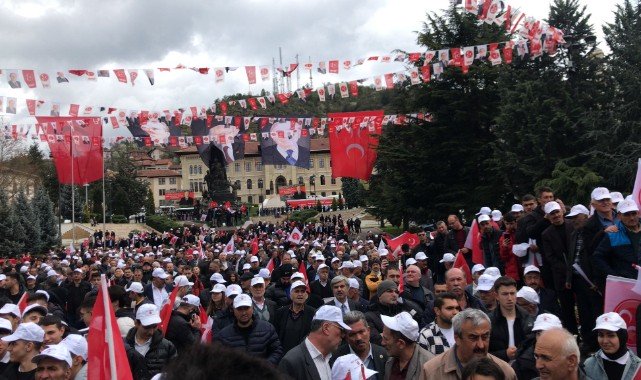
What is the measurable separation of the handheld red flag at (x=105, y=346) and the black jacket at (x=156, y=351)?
1806 millimetres

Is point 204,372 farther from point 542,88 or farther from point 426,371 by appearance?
point 542,88

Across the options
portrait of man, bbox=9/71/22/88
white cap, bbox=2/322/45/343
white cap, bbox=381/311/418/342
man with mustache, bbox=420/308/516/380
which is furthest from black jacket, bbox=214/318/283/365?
portrait of man, bbox=9/71/22/88

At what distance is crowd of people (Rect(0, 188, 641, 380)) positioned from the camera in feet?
15.6

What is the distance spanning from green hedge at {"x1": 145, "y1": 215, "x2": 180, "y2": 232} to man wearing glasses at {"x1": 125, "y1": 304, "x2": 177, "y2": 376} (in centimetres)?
5664

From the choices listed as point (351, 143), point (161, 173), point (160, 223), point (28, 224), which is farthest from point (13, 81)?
point (161, 173)

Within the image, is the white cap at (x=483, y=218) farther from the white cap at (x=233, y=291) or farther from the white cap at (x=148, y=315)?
the white cap at (x=148, y=315)

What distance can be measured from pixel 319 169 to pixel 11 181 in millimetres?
58504

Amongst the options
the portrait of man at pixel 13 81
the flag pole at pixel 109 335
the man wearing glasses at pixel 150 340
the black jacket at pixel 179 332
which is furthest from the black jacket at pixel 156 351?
the portrait of man at pixel 13 81

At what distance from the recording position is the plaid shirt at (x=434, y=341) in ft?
19.2

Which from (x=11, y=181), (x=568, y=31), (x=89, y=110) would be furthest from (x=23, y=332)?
(x=11, y=181)

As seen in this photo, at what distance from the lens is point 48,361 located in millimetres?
4977

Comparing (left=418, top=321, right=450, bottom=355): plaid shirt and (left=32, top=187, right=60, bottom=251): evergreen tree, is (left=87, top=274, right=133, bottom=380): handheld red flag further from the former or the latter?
(left=32, top=187, right=60, bottom=251): evergreen tree

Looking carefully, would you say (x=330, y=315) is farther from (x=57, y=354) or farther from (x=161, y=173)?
(x=161, y=173)

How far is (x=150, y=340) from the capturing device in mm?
6582
